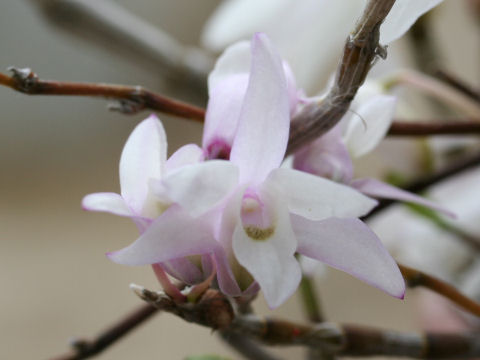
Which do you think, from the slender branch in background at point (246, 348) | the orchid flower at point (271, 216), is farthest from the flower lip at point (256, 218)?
the slender branch in background at point (246, 348)

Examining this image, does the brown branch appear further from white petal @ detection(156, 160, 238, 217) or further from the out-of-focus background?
the out-of-focus background

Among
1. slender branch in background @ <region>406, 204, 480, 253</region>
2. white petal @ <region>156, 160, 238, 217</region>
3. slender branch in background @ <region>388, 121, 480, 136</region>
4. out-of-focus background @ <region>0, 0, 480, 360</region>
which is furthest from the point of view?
out-of-focus background @ <region>0, 0, 480, 360</region>

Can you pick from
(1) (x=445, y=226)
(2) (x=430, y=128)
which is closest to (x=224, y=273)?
(2) (x=430, y=128)

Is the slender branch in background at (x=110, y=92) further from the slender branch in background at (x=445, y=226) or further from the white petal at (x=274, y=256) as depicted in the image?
the slender branch in background at (x=445, y=226)

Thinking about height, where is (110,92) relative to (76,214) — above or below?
above

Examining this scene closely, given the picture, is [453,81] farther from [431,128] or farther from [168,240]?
[168,240]

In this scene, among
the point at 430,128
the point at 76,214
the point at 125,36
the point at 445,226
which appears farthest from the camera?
the point at 76,214

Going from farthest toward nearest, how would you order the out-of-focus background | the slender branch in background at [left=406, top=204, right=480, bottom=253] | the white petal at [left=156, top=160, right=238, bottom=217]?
the out-of-focus background, the slender branch in background at [left=406, top=204, right=480, bottom=253], the white petal at [left=156, top=160, right=238, bottom=217]

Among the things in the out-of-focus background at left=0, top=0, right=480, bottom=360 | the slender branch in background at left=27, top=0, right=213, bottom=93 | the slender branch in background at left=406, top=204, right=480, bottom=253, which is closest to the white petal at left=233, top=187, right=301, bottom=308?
the slender branch in background at left=406, top=204, right=480, bottom=253

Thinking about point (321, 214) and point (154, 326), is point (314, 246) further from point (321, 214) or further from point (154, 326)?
point (154, 326)
